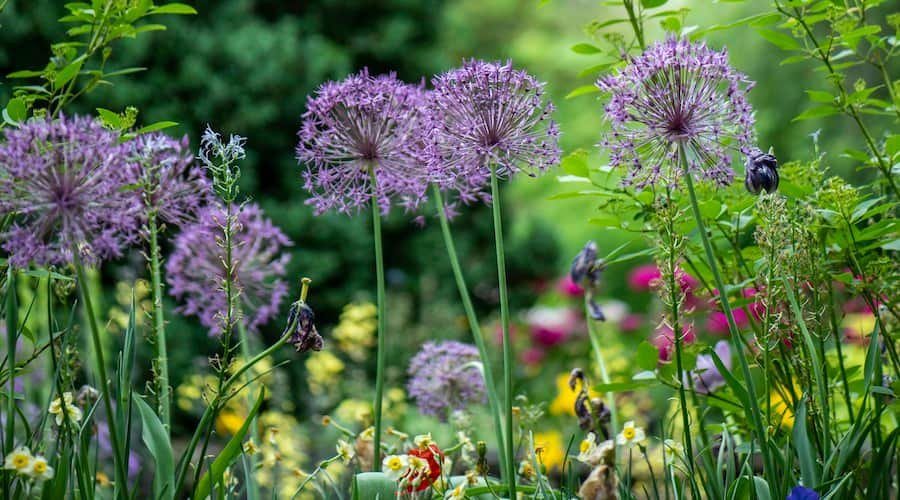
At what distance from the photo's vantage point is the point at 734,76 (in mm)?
1585

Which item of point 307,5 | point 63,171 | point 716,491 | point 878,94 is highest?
point 307,5

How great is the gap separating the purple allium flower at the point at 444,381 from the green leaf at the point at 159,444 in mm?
1236

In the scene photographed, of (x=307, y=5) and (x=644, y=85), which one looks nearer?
(x=644, y=85)

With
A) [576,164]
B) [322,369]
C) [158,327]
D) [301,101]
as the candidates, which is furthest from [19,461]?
[301,101]

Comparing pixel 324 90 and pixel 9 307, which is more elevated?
pixel 324 90

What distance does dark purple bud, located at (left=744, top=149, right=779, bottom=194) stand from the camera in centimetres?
156

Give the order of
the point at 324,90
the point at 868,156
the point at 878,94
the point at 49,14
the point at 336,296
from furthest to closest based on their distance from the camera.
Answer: the point at 878,94 < the point at 336,296 < the point at 49,14 < the point at 868,156 < the point at 324,90

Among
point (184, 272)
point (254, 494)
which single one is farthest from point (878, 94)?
→ point (254, 494)

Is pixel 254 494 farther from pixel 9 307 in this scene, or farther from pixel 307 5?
pixel 307 5

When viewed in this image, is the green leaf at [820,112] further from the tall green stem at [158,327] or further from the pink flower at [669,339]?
the tall green stem at [158,327]

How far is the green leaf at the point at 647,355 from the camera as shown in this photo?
1958mm

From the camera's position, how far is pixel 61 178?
52.1 inches

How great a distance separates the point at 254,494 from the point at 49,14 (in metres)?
6.01

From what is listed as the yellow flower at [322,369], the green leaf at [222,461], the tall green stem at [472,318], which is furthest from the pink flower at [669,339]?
A: the yellow flower at [322,369]
